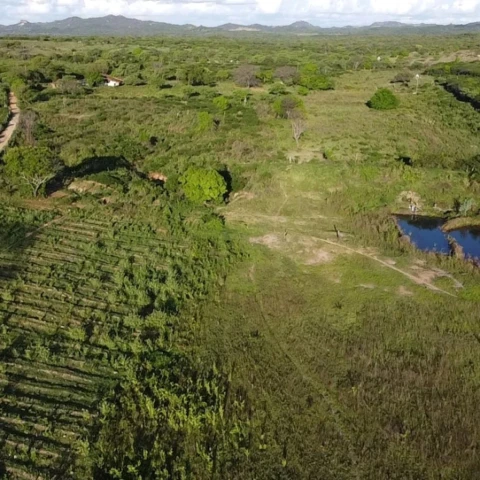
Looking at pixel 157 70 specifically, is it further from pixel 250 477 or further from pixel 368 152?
pixel 250 477

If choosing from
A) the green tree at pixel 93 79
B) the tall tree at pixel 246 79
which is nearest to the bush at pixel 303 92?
the tall tree at pixel 246 79

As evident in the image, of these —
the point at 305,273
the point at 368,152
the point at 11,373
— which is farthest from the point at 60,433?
the point at 368,152

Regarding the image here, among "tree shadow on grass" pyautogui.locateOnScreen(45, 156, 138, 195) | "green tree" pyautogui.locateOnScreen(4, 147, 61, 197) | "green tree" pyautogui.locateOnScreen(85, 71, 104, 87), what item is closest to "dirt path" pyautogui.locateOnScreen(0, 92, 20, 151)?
"tree shadow on grass" pyautogui.locateOnScreen(45, 156, 138, 195)

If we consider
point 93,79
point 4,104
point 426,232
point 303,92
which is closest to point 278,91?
point 303,92

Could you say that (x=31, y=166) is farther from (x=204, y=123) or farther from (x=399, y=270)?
(x=399, y=270)

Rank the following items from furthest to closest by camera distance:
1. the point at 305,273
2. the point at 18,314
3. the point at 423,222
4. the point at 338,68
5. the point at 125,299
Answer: the point at 338,68 < the point at 423,222 < the point at 305,273 < the point at 125,299 < the point at 18,314
